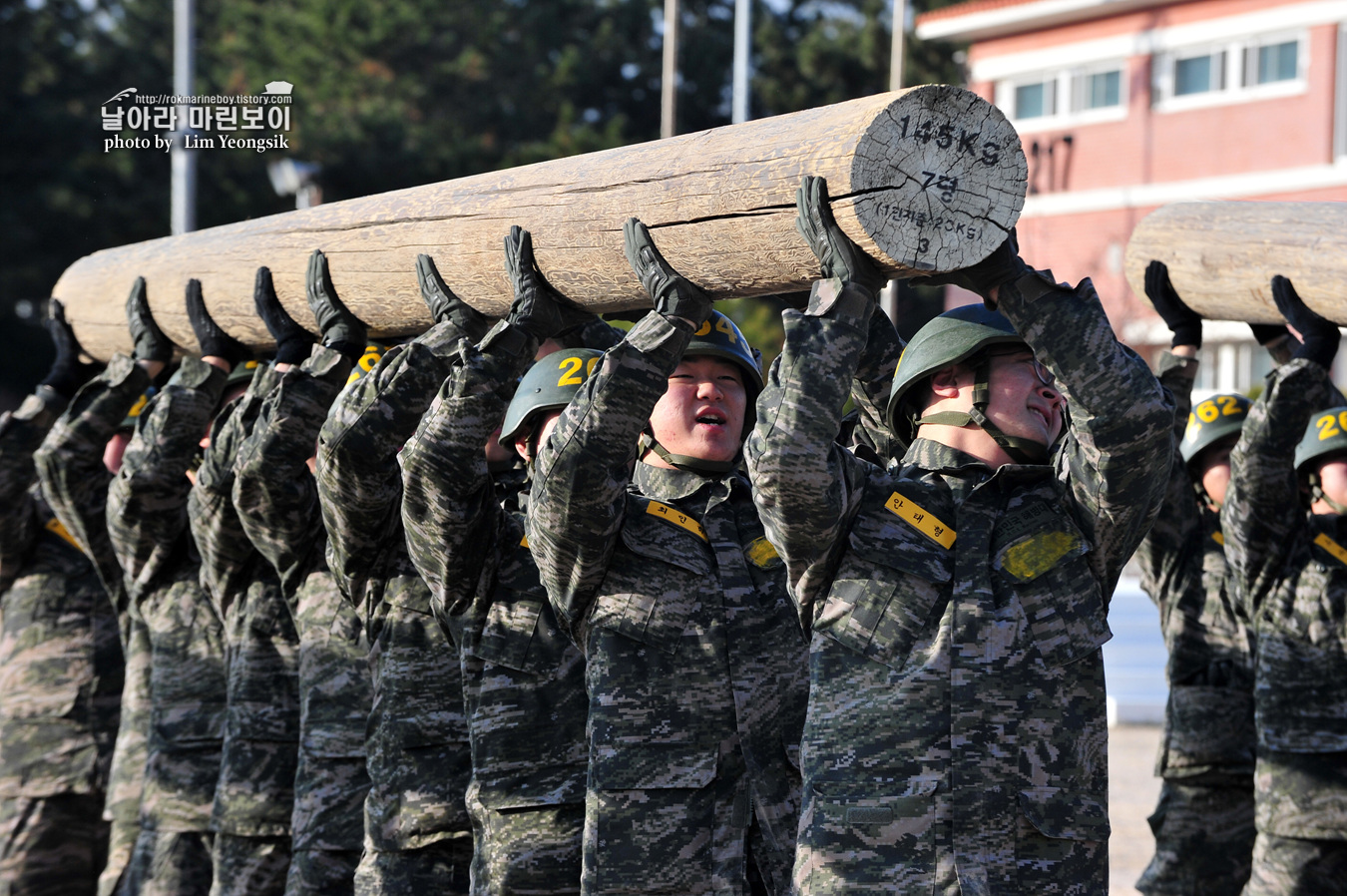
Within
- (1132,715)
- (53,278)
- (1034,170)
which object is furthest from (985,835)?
(53,278)

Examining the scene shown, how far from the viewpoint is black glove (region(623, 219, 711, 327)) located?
3.92 m

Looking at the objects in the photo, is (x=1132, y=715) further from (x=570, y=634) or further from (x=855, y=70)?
(x=855, y=70)

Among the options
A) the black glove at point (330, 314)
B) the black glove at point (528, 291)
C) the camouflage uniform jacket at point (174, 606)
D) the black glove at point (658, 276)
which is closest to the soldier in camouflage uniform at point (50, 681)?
the camouflage uniform jacket at point (174, 606)

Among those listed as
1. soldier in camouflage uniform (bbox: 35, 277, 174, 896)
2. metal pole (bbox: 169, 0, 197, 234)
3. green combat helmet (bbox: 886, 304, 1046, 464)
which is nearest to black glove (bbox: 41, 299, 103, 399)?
soldier in camouflage uniform (bbox: 35, 277, 174, 896)

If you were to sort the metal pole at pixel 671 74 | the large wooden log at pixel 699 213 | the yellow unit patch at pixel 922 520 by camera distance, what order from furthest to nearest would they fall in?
the metal pole at pixel 671 74 → the yellow unit patch at pixel 922 520 → the large wooden log at pixel 699 213

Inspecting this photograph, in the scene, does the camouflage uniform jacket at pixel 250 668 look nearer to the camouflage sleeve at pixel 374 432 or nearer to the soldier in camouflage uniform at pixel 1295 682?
the camouflage sleeve at pixel 374 432

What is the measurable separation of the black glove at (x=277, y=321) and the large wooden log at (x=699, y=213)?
0.04 meters

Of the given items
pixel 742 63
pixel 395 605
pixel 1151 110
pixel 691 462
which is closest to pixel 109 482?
pixel 395 605

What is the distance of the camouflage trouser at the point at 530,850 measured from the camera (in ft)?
14.4

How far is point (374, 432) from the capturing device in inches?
187

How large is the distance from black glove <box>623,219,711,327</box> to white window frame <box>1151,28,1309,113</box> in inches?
778

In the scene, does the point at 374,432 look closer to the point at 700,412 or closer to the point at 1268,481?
the point at 700,412

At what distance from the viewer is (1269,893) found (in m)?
5.56

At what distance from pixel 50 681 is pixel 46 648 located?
0.16m
